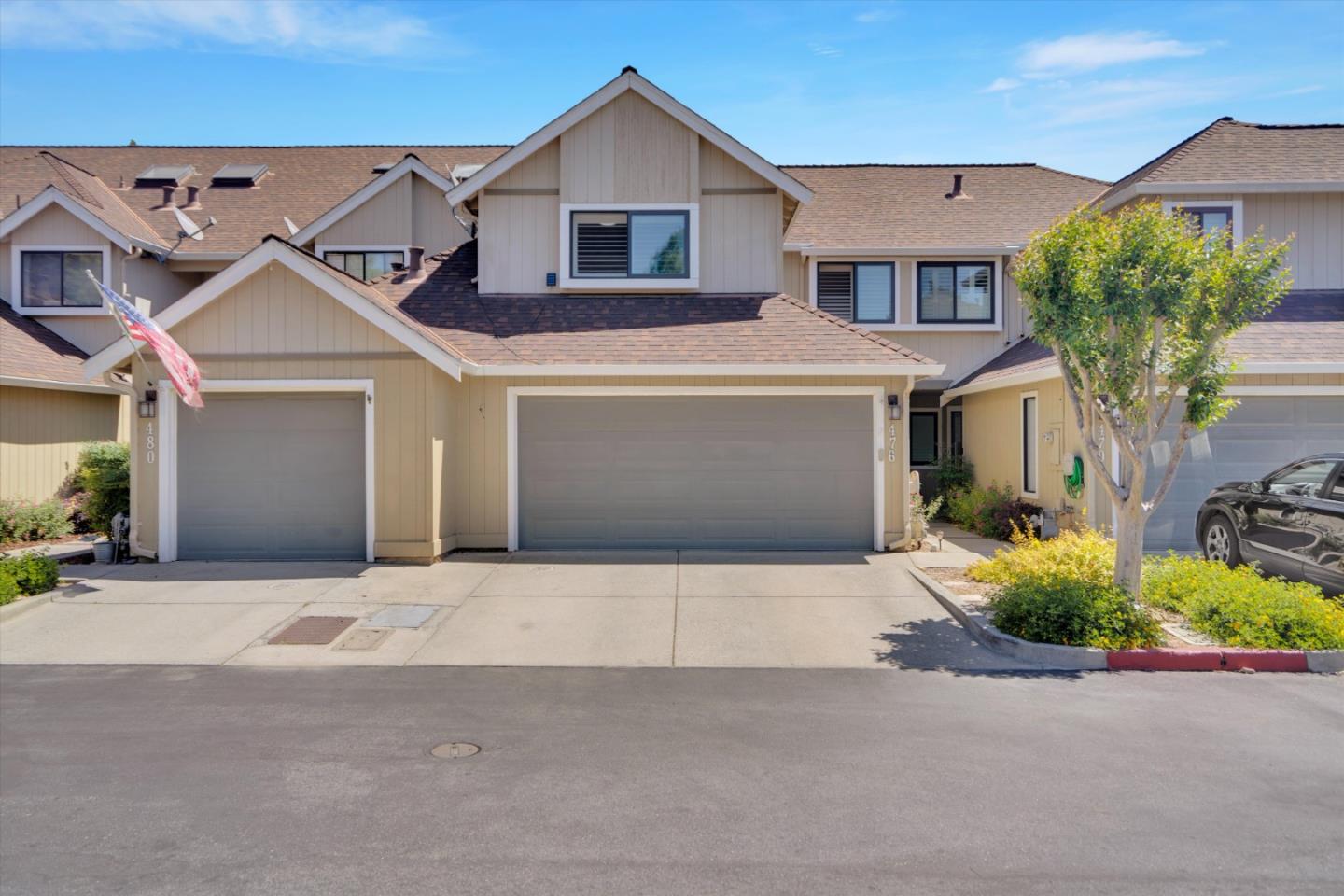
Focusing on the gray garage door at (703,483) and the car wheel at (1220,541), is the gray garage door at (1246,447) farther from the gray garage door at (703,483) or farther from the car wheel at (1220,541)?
the gray garage door at (703,483)

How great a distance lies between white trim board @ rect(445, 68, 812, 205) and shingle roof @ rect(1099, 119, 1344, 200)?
7.06m

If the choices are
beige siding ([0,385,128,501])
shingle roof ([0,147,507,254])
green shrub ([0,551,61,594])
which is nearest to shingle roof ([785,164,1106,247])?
shingle roof ([0,147,507,254])

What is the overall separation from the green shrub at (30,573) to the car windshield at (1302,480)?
47.2 feet

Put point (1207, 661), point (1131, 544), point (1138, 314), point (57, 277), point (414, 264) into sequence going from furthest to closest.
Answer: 1. point (57, 277)
2. point (414, 264)
3. point (1131, 544)
4. point (1138, 314)
5. point (1207, 661)

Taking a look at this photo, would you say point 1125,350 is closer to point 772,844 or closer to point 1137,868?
point 1137,868

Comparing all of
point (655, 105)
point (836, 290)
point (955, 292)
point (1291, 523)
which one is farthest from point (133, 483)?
point (955, 292)

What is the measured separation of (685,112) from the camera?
587 inches

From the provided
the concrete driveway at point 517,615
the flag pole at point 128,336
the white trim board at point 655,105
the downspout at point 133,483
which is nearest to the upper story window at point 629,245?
the white trim board at point 655,105

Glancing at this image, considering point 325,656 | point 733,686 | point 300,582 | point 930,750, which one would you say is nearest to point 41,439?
point 300,582

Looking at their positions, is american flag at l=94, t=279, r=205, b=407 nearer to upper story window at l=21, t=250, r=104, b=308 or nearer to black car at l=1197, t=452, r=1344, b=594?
upper story window at l=21, t=250, r=104, b=308

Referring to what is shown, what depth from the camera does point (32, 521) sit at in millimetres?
15164

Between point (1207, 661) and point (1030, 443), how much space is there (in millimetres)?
8623

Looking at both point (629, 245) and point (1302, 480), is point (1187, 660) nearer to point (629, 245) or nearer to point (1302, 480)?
point (1302, 480)

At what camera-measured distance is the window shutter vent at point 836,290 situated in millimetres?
19203
